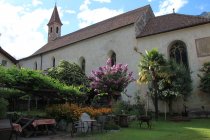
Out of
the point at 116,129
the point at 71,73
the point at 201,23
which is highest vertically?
the point at 201,23

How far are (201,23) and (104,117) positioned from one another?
1591 cm

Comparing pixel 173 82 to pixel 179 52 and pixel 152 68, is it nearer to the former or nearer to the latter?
pixel 152 68

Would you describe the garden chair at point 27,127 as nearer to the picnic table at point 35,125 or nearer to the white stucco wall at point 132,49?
the picnic table at point 35,125

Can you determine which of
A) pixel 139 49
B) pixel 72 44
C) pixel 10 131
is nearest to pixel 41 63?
pixel 72 44

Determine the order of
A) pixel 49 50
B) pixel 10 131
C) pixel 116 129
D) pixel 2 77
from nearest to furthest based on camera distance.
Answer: pixel 10 131, pixel 2 77, pixel 116 129, pixel 49 50

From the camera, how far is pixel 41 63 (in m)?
43.6

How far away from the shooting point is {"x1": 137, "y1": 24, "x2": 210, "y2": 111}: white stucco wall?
Result: 81.5 feet

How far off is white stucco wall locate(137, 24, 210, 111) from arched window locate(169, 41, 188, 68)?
0.49 meters

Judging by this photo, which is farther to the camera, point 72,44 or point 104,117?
point 72,44

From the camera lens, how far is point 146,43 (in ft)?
96.0

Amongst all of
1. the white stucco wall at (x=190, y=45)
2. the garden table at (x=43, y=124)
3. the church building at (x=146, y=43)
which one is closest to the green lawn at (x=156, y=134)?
the garden table at (x=43, y=124)

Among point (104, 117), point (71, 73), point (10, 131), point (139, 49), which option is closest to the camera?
point (10, 131)

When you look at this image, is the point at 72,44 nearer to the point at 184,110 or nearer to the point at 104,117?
the point at 184,110

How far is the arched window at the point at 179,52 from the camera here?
2700cm
